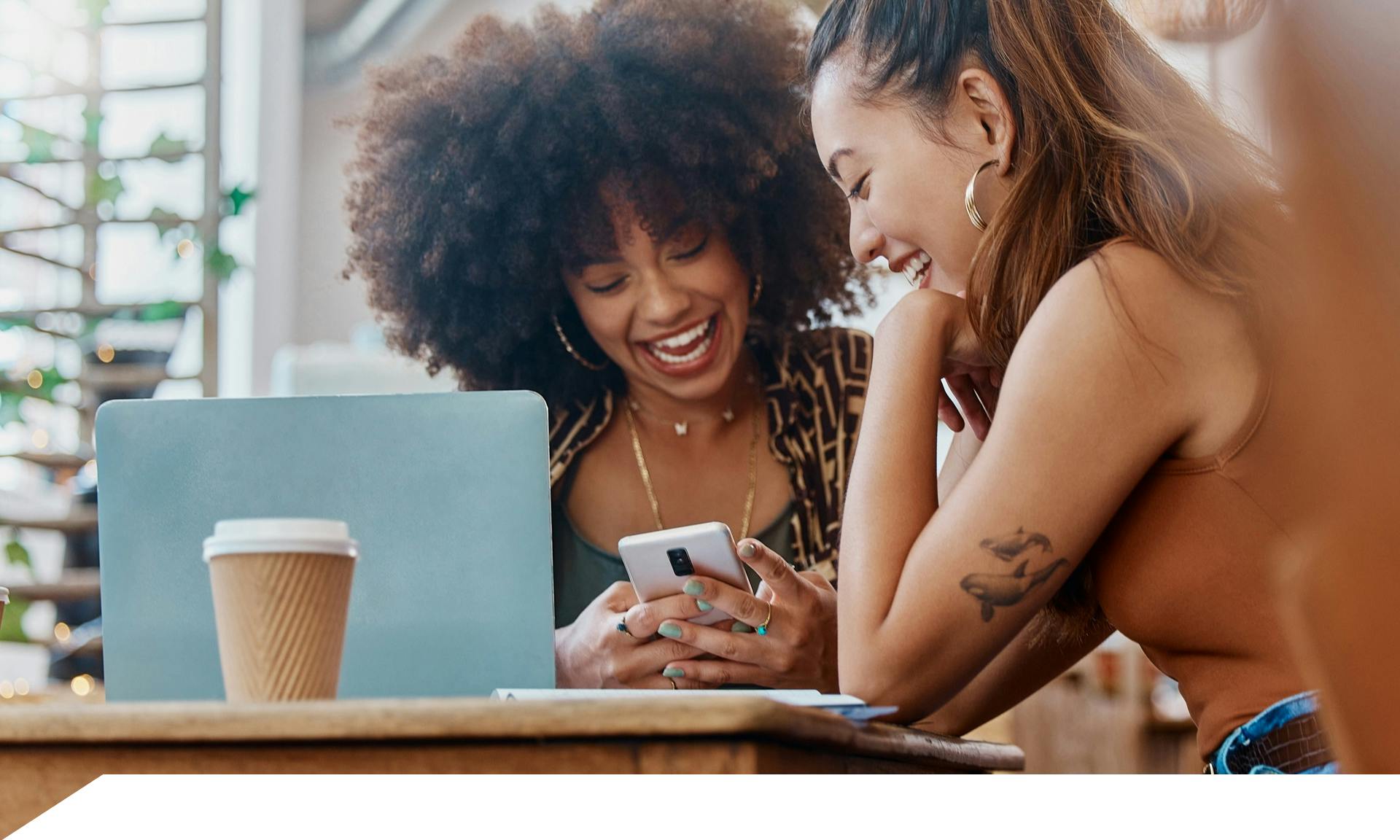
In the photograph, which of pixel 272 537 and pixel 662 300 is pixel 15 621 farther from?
pixel 272 537

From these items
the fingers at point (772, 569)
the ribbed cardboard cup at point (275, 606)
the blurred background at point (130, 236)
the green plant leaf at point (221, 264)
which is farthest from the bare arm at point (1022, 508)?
the green plant leaf at point (221, 264)

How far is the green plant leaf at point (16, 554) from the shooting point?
108 inches

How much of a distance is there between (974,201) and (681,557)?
0.46 m

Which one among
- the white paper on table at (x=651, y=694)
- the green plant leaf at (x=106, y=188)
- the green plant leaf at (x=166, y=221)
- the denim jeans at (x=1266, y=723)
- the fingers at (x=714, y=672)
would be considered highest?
the green plant leaf at (x=106, y=188)

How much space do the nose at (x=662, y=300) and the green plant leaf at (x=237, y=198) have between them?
39.8 inches

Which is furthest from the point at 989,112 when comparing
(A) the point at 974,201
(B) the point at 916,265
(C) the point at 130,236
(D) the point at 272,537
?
(C) the point at 130,236

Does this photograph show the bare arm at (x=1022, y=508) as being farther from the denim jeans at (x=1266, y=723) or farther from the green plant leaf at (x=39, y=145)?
the green plant leaf at (x=39, y=145)

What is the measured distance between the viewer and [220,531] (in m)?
0.71

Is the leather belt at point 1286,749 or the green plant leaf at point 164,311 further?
the green plant leaf at point 164,311

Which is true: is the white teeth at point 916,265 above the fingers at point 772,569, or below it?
above

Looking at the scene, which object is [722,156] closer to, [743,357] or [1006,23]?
[743,357]

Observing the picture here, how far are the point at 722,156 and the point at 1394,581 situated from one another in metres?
1.83

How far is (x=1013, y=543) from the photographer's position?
1.00 m

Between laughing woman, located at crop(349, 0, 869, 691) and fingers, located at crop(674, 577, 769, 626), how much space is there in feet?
2.36
